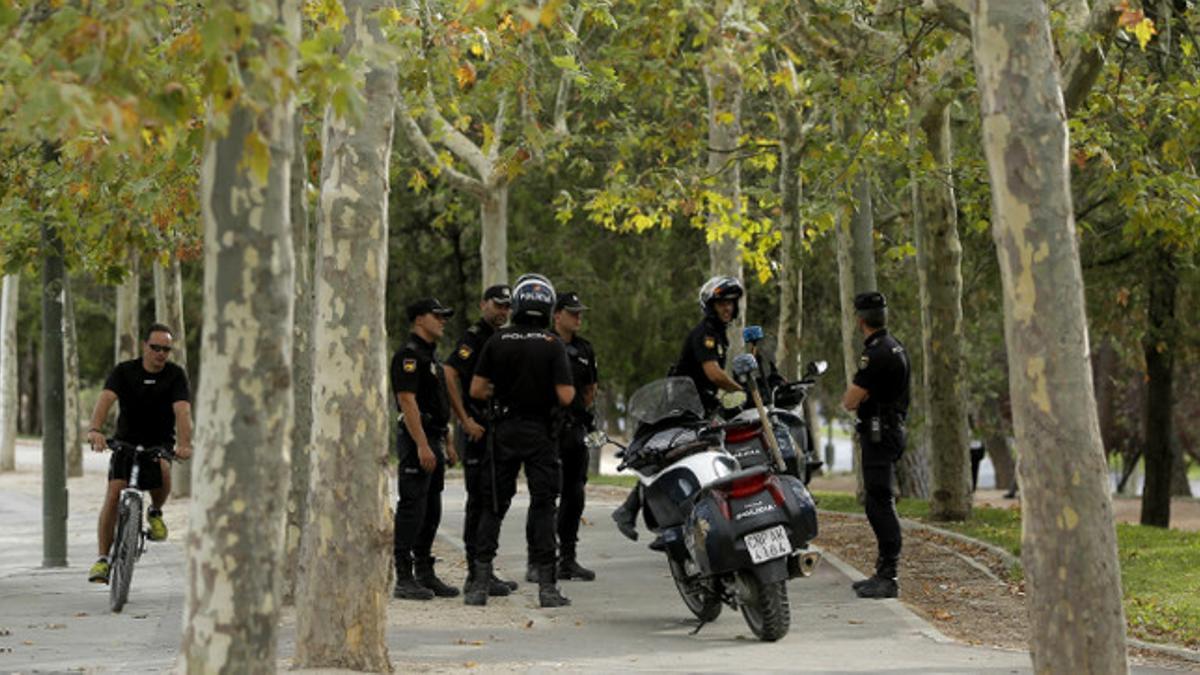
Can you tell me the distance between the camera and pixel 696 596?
13.2 meters

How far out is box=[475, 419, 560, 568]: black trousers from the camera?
1389 cm

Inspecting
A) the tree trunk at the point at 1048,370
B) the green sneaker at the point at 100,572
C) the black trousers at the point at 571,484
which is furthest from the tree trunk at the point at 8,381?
the tree trunk at the point at 1048,370

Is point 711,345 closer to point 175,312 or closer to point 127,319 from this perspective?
point 175,312

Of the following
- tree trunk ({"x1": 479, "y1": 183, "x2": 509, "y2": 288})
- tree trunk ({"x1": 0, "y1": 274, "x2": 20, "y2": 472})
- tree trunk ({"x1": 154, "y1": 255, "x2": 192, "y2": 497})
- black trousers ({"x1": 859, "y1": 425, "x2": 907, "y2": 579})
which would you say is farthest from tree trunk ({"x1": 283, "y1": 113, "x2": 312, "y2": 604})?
tree trunk ({"x1": 0, "y1": 274, "x2": 20, "y2": 472})

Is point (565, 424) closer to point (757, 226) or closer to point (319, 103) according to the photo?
point (319, 103)

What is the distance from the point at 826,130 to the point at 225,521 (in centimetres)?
1866

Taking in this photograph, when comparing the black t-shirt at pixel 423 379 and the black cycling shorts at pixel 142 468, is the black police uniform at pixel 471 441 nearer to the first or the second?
the black t-shirt at pixel 423 379

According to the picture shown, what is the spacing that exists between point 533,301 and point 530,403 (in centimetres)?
68

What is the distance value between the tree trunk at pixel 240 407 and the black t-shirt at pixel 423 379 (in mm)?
6855

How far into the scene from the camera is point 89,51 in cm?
678

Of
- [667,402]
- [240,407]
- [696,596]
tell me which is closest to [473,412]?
[667,402]

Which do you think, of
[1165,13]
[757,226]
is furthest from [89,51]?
[757,226]

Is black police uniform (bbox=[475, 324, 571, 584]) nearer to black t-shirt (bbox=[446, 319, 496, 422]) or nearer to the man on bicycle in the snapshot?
black t-shirt (bbox=[446, 319, 496, 422])

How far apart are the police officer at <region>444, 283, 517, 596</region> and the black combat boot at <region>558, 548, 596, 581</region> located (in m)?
0.93
